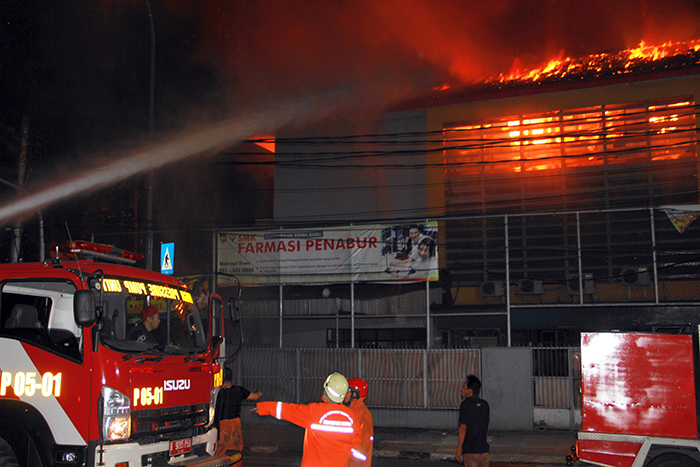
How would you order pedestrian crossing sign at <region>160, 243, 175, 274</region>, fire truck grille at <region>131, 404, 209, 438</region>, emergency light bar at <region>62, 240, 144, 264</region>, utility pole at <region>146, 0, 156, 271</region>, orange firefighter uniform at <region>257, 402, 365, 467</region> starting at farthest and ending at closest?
pedestrian crossing sign at <region>160, 243, 175, 274</region> → utility pole at <region>146, 0, 156, 271</region> → emergency light bar at <region>62, 240, 144, 264</region> → fire truck grille at <region>131, 404, 209, 438</region> → orange firefighter uniform at <region>257, 402, 365, 467</region>

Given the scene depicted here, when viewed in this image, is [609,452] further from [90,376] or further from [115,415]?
[90,376]

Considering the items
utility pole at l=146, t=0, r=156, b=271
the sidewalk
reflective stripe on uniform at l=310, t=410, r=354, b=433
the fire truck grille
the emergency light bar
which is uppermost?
utility pole at l=146, t=0, r=156, b=271

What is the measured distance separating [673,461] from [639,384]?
3.02 ft

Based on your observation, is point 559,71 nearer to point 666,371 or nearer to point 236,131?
point 236,131

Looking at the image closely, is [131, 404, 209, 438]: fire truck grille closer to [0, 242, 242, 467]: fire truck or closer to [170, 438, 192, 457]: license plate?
[0, 242, 242, 467]: fire truck

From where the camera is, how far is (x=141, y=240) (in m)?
21.6

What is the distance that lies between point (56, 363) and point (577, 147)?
51.7 feet

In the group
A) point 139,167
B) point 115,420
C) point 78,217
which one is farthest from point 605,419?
point 78,217

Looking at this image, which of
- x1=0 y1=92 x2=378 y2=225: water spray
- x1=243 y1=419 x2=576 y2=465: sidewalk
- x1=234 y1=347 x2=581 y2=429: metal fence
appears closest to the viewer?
x1=243 y1=419 x2=576 y2=465: sidewalk

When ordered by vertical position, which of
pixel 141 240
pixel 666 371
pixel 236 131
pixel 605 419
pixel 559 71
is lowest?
pixel 605 419

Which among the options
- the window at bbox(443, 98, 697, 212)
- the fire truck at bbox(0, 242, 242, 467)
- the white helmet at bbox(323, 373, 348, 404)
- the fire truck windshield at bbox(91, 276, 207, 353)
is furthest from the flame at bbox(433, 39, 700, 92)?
the white helmet at bbox(323, 373, 348, 404)

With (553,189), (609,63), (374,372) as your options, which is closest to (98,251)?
(374,372)

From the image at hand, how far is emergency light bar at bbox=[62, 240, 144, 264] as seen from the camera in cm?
684

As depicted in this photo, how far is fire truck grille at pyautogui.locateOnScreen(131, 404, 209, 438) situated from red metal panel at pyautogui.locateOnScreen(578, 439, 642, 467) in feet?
14.8
